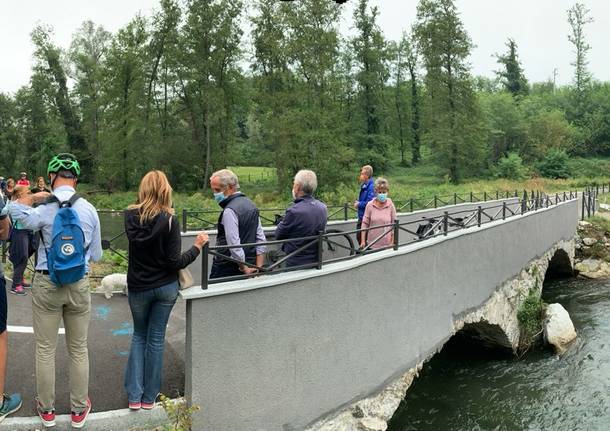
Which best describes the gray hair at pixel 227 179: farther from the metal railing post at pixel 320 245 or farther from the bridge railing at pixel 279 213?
the bridge railing at pixel 279 213

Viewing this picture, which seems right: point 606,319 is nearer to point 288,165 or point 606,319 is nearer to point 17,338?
point 17,338

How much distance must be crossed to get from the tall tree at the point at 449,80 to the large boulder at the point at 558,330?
32.3m

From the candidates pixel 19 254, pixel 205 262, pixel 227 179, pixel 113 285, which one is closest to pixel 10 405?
pixel 205 262

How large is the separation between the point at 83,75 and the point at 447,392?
5399 cm

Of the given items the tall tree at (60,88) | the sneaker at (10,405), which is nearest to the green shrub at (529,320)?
the sneaker at (10,405)

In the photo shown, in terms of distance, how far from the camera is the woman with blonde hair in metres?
4.36

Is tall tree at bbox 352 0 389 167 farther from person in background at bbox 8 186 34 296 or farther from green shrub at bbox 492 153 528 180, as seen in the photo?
person in background at bbox 8 186 34 296

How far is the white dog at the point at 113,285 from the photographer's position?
843cm

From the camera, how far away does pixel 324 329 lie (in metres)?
6.01

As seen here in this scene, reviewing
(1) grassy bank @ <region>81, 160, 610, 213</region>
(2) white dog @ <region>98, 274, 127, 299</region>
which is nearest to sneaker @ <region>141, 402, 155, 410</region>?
(2) white dog @ <region>98, 274, 127, 299</region>

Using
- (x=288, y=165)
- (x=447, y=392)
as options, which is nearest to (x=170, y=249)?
(x=447, y=392)

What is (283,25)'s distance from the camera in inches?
1314

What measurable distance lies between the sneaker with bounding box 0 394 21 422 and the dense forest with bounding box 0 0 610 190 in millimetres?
27988

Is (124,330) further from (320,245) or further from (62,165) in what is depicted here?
(62,165)
